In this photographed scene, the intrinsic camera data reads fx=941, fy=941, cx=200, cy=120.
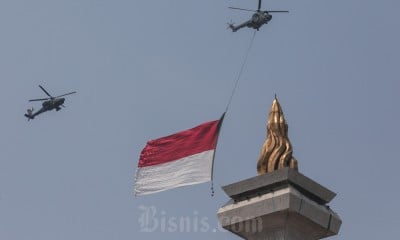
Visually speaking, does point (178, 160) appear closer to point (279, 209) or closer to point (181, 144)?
point (181, 144)

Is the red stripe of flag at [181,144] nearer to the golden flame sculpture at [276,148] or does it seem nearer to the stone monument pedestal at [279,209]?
the golden flame sculpture at [276,148]

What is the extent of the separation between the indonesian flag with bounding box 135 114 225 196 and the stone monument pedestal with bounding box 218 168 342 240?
3258 millimetres

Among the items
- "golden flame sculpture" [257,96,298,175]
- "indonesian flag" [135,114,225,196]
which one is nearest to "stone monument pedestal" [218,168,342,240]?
"golden flame sculpture" [257,96,298,175]

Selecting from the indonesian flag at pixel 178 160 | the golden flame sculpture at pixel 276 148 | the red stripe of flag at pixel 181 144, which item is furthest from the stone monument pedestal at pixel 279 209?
the red stripe of flag at pixel 181 144

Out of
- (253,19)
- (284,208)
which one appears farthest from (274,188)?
(253,19)

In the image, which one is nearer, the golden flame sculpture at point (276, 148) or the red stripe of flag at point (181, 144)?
the golden flame sculpture at point (276, 148)

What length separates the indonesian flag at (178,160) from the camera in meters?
26.7

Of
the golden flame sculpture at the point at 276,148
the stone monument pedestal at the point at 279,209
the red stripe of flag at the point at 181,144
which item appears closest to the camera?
the stone monument pedestal at the point at 279,209

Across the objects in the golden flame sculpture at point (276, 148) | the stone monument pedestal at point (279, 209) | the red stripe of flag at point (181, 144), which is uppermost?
the red stripe of flag at point (181, 144)

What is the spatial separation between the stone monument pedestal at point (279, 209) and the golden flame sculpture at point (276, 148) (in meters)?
0.73

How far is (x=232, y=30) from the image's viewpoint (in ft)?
250

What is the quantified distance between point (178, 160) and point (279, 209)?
560 cm

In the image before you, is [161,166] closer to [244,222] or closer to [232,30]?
[244,222]

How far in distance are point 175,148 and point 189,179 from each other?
116 centimetres
